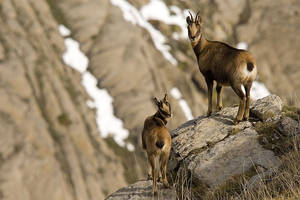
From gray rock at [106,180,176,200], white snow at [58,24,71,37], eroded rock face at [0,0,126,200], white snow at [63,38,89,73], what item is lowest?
gray rock at [106,180,176,200]

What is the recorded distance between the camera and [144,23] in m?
115

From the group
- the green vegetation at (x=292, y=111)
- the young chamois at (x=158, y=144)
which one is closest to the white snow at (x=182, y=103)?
the green vegetation at (x=292, y=111)

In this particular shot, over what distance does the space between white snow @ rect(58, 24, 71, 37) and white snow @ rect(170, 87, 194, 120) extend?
2772 cm

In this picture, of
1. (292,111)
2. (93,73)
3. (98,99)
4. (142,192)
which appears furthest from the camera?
(93,73)

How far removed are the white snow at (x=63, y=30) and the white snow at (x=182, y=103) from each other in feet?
90.9

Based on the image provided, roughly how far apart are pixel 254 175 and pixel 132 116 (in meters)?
79.3

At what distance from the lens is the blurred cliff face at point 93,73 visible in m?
67.8

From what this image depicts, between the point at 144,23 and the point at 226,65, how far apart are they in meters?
104

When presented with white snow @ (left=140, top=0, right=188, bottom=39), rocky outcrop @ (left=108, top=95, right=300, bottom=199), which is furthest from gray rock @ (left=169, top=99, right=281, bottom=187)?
white snow @ (left=140, top=0, right=188, bottom=39)

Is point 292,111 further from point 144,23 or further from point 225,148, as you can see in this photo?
point 144,23

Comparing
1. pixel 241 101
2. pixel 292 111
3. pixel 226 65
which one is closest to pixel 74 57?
pixel 226 65

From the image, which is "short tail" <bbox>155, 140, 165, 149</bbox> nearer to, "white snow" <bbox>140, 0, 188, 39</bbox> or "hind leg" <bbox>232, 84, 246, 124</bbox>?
"hind leg" <bbox>232, 84, 246, 124</bbox>

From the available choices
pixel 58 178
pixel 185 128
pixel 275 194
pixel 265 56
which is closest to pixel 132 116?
pixel 58 178

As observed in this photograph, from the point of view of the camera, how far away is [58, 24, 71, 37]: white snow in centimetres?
9856
